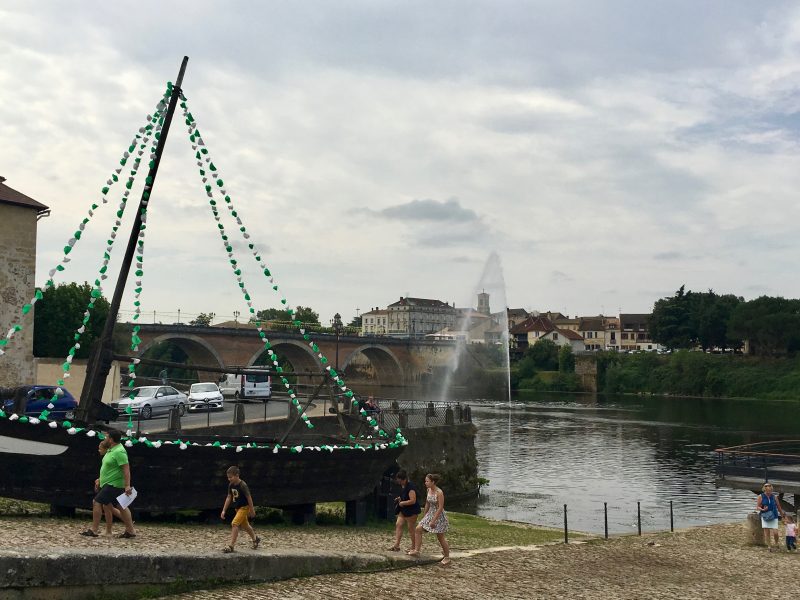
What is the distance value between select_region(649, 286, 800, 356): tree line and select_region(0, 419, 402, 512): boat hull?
101m

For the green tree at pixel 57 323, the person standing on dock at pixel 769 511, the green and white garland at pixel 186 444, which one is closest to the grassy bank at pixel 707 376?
the green tree at pixel 57 323

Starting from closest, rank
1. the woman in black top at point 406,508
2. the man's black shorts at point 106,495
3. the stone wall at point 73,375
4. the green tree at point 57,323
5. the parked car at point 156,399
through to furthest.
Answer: the man's black shorts at point 106,495 → the woman in black top at point 406,508 → the parked car at point 156,399 → the stone wall at point 73,375 → the green tree at point 57,323

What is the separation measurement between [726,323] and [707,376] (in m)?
19.4

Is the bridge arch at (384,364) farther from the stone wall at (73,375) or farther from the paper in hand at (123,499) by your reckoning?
the paper in hand at (123,499)

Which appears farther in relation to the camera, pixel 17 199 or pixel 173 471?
pixel 17 199

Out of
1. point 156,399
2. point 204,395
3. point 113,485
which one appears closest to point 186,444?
point 113,485

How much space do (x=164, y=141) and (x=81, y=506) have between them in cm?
827

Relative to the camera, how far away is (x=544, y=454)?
47.8 meters

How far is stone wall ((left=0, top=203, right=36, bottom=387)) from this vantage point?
139 ft

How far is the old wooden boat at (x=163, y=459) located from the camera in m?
14.6

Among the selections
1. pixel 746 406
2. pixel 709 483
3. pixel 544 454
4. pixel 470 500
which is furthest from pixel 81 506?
pixel 746 406

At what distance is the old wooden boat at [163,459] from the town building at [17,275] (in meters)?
26.2

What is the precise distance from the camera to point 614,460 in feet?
152

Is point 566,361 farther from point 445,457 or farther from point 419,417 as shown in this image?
point 419,417
